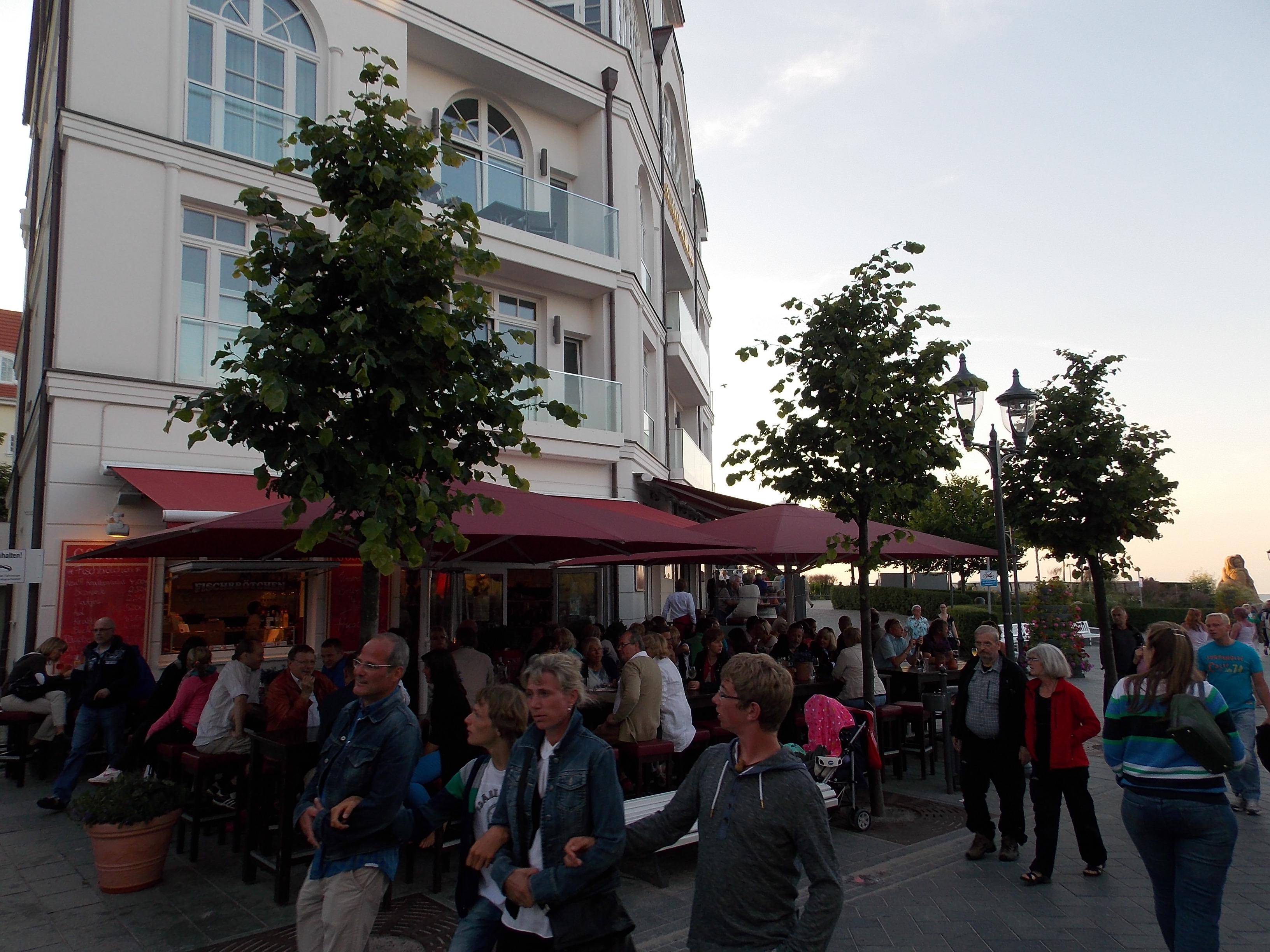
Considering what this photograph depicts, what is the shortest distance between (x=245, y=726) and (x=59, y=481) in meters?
5.29

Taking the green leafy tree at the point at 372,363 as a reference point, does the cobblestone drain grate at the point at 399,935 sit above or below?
below

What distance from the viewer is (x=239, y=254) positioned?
12211 mm

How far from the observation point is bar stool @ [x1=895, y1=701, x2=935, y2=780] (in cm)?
884

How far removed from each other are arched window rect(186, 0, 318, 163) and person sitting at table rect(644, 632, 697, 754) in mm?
9688

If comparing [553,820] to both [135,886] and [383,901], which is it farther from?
[135,886]

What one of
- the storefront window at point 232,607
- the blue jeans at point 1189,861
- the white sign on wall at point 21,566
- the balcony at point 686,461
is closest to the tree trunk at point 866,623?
the blue jeans at point 1189,861

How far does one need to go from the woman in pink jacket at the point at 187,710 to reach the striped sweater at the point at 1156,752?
6.30m

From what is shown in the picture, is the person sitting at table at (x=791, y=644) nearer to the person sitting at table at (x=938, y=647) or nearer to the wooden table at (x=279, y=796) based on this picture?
the person sitting at table at (x=938, y=647)

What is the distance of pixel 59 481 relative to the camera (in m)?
10.3

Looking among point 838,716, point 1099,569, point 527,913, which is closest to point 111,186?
point 838,716

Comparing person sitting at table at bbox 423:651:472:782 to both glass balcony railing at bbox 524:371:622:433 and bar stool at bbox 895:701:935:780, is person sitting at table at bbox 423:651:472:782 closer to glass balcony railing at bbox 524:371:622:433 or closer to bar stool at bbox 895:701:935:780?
bar stool at bbox 895:701:935:780

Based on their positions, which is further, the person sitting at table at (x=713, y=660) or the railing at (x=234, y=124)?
the railing at (x=234, y=124)

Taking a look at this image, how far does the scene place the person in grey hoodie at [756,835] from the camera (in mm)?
2320

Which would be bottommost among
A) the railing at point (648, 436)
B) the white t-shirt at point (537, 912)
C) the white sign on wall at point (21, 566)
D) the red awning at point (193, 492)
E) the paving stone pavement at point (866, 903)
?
the paving stone pavement at point (866, 903)
